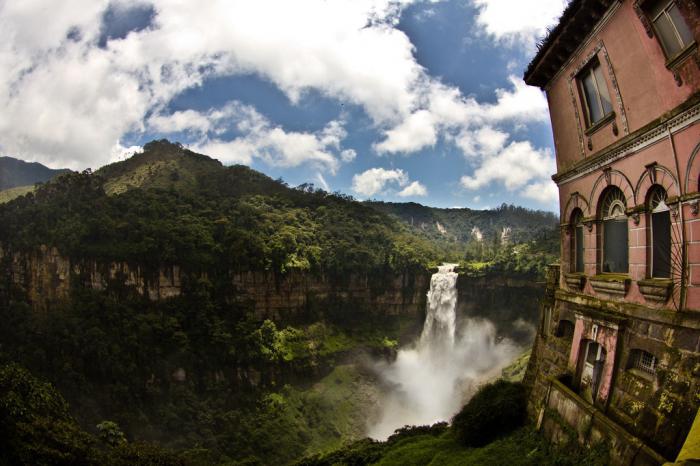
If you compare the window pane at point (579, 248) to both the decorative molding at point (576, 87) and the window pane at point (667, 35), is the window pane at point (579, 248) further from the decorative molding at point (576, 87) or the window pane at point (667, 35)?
the window pane at point (667, 35)

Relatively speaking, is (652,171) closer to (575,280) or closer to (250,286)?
(575,280)

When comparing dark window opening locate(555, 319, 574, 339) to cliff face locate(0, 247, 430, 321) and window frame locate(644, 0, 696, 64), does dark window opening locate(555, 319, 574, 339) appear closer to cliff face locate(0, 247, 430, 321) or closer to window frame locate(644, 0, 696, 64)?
window frame locate(644, 0, 696, 64)

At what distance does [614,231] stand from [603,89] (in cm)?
316

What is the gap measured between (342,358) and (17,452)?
139 ft

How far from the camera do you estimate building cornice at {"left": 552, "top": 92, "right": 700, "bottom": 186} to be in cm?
683

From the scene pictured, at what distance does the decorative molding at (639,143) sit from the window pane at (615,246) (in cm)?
133

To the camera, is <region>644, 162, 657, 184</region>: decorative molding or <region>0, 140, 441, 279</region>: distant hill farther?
<region>0, 140, 441, 279</region>: distant hill

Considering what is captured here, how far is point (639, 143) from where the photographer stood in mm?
8227

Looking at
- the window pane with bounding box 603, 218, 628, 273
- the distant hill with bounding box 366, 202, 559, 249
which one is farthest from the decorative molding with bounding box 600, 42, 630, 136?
the distant hill with bounding box 366, 202, 559, 249

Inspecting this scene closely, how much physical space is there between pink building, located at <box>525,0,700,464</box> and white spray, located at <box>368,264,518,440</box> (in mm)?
45466

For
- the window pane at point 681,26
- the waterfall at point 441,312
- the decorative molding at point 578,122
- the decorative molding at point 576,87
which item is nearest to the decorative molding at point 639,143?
the decorative molding at point 576,87

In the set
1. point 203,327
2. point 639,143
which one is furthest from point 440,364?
point 639,143

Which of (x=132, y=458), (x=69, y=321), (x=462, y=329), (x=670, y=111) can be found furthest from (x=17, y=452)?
(x=462, y=329)

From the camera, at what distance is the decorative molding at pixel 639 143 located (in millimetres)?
6903
